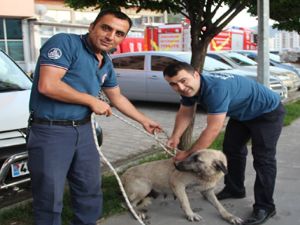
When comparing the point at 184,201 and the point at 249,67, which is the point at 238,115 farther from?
the point at 249,67

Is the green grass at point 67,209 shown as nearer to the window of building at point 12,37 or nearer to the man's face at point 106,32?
the man's face at point 106,32

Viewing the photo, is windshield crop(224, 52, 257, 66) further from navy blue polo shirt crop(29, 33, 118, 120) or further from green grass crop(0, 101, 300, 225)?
navy blue polo shirt crop(29, 33, 118, 120)

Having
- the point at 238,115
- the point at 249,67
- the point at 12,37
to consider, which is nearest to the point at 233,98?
the point at 238,115

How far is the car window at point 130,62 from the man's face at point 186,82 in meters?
8.15

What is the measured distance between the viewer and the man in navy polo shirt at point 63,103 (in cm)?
295

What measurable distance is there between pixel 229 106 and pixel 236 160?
0.87 meters

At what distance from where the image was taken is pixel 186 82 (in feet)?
12.0

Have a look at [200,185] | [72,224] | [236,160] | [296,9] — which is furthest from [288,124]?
[72,224]

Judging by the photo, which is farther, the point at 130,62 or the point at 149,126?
the point at 130,62

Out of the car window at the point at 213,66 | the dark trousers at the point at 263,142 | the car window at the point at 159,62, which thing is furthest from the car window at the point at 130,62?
the dark trousers at the point at 263,142

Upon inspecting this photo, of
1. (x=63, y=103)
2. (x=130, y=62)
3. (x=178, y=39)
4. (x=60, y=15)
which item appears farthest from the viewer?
(x=60, y=15)

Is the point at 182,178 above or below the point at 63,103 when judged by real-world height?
below

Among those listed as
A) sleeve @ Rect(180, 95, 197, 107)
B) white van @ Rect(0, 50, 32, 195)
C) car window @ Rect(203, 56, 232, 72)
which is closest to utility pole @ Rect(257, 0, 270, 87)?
sleeve @ Rect(180, 95, 197, 107)

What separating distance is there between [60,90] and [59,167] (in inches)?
21.7
